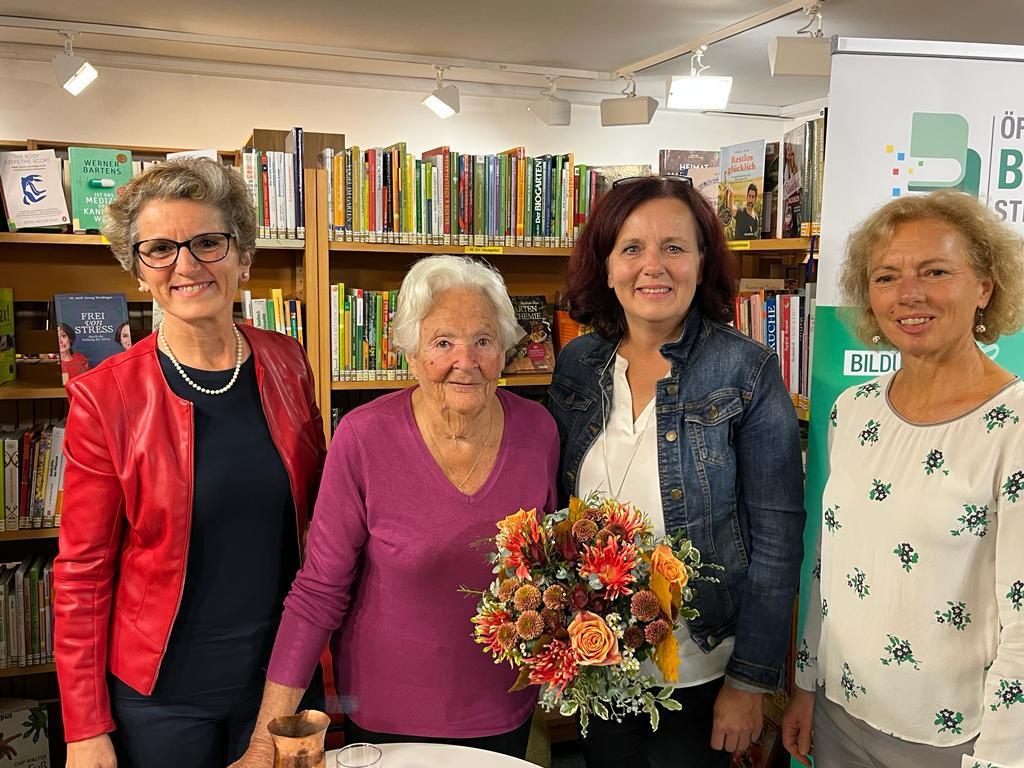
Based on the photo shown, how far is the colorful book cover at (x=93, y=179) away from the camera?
3.30 metres

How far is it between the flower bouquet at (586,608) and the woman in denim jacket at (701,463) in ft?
→ 1.17

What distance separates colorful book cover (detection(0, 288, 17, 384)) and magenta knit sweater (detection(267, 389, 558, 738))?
90.9 inches

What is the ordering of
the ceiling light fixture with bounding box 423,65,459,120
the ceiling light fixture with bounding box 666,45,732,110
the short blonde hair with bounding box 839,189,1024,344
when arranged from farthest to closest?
the ceiling light fixture with bounding box 423,65,459,120, the ceiling light fixture with bounding box 666,45,732,110, the short blonde hair with bounding box 839,189,1024,344

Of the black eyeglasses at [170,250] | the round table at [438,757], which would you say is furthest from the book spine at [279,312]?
the round table at [438,757]

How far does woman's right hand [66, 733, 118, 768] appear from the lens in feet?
5.50

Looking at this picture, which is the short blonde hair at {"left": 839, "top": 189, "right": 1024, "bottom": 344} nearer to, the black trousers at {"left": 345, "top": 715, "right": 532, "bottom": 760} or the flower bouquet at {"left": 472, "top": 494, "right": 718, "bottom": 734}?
the flower bouquet at {"left": 472, "top": 494, "right": 718, "bottom": 734}

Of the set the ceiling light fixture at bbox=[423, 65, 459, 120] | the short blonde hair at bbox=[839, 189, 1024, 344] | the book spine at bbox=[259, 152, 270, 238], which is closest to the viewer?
the short blonde hair at bbox=[839, 189, 1024, 344]

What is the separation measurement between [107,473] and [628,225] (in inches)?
46.9

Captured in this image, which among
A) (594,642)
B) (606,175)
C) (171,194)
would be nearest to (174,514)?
(171,194)

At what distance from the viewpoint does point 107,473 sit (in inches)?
66.6

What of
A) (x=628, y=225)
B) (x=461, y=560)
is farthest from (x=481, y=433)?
(x=628, y=225)

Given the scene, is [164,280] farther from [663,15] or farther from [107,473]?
[663,15]

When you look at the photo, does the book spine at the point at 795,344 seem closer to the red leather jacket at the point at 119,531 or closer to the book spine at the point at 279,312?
the book spine at the point at 279,312

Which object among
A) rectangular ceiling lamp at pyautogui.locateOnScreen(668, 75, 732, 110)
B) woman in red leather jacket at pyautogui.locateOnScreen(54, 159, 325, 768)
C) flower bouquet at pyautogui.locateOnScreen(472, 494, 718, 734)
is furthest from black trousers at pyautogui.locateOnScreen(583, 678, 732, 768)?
rectangular ceiling lamp at pyautogui.locateOnScreen(668, 75, 732, 110)
